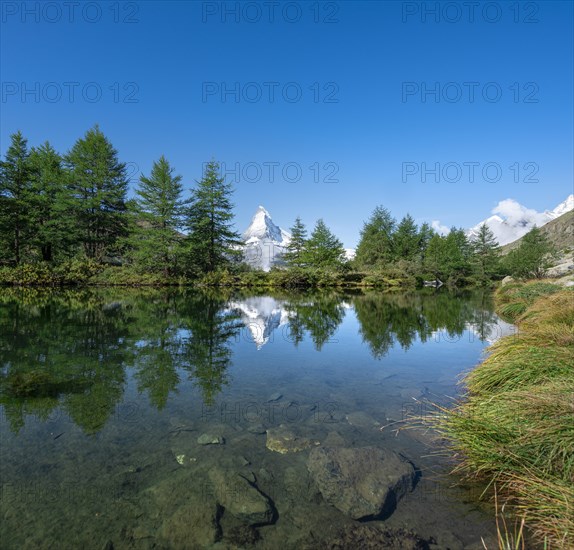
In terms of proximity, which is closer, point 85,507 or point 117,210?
point 85,507

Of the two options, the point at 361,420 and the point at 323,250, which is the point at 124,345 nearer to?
the point at 361,420

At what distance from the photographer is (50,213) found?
1154 inches

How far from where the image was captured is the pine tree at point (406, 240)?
58031 mm

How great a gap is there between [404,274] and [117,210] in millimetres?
37796

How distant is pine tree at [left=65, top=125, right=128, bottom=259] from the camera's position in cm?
3191

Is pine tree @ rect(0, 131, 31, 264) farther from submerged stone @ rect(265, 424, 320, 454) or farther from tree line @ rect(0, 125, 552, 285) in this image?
submerged stone @ rect(265, 424, 320, 454)

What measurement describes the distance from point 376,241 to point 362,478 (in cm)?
5558

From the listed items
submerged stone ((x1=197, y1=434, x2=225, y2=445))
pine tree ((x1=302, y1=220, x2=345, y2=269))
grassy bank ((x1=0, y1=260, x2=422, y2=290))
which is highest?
pine tree ((x1=302, y1=220, x2=345, y2=269))

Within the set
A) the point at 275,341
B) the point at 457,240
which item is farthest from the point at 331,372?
the point at 457,240

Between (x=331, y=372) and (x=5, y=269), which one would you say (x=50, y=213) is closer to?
(x=5, y=269)

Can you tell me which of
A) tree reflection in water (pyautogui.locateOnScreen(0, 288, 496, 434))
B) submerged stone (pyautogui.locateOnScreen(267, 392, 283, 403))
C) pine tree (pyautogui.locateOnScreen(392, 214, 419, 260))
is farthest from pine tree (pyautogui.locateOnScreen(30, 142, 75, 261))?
pine tree (pyautogui.locateOnScreen(392, 214, 419, 260))

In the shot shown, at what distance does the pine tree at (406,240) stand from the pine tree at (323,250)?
1659 cm

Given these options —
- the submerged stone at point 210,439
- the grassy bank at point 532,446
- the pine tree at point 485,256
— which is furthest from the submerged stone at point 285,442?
the pine tree at point 485,256

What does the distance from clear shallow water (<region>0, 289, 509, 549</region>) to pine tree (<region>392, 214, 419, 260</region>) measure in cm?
5104
